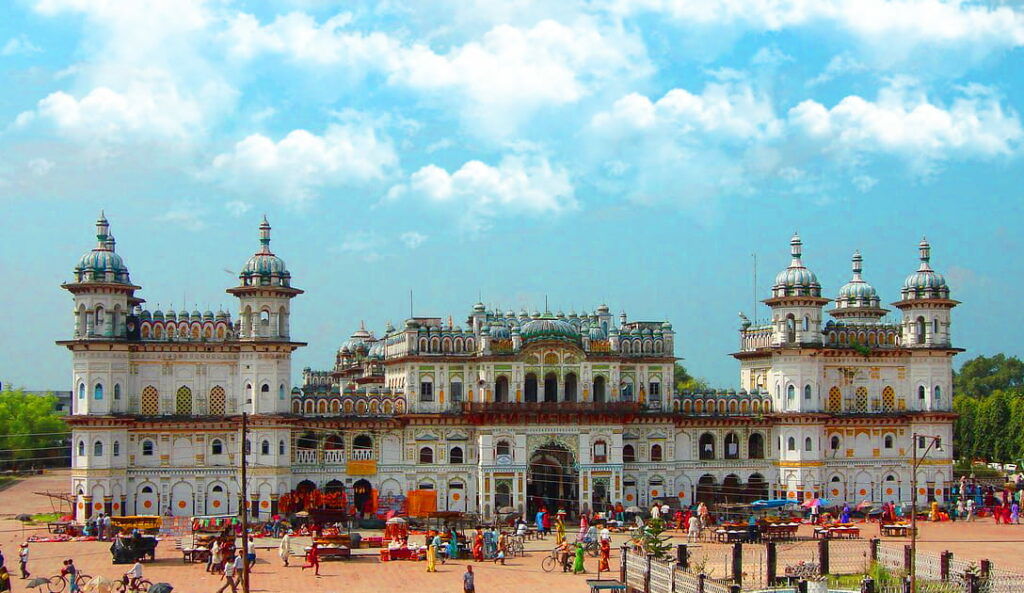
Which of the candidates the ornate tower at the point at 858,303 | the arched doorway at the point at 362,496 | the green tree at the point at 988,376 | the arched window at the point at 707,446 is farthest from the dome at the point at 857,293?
the green tree at the point at 988,376

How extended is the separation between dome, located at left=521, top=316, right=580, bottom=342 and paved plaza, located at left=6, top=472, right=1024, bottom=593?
34.6 ft

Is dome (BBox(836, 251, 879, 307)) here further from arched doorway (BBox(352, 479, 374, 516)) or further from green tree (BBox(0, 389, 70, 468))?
green tree (BBox(0, 389, 70, 468))

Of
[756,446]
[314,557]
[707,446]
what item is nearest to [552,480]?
[707,446]

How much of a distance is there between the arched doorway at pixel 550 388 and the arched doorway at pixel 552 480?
2277 mm

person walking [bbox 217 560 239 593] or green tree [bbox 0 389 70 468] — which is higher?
green tree [bbox 0 389 70 468]

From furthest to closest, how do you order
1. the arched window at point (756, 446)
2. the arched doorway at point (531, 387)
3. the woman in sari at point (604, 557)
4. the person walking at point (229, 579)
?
the arched window at point (756, 446) < the arched doorway at point (531, 387) < the woman in sari at point (604, 557) < the person walking at point (229, 579)

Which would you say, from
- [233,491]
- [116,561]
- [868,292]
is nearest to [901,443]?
[868,292]

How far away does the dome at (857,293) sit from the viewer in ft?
247

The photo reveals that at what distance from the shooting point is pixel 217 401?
59.6 metres

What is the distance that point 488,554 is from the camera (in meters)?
49.0

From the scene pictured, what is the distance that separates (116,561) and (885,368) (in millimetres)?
39175

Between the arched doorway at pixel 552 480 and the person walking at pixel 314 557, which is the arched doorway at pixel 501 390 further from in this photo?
the person walking at pixel 314 557

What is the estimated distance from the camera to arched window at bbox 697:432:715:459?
66625 mm

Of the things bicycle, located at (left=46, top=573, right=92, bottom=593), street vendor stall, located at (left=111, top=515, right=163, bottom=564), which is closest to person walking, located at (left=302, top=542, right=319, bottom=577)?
street vendor stall, located at (left=111, top=515, right=163, bottom=564)
